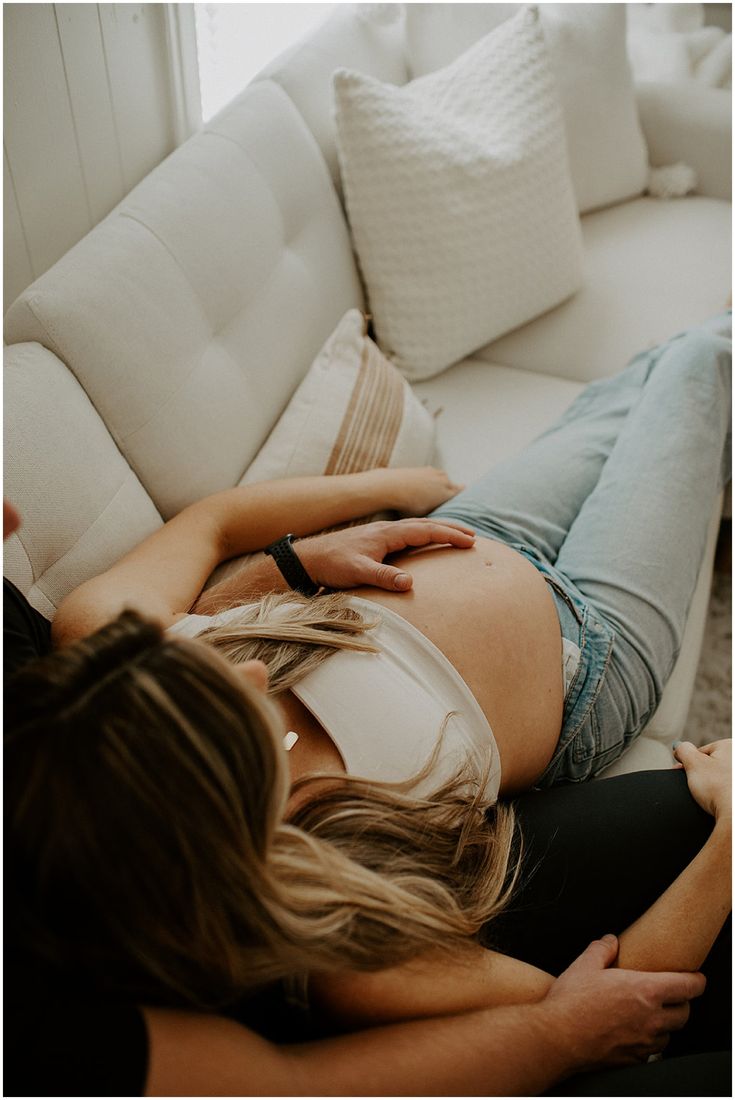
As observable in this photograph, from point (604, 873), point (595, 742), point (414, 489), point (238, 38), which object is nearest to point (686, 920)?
point (604, 873)

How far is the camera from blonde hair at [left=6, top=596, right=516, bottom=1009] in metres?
0.65

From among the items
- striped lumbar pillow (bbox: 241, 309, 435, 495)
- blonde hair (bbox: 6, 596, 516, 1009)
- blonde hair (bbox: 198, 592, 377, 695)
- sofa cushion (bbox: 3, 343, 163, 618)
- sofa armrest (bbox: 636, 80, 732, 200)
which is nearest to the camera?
blonde hair (bbox: 6, 596, 516, 1009)

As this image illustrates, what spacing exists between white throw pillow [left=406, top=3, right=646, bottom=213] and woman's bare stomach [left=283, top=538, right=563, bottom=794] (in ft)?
4.54

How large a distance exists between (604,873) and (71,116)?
4.54 feet

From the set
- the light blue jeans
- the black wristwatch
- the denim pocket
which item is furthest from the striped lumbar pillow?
the denim pocket

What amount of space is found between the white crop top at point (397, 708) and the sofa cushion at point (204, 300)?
0.38 m

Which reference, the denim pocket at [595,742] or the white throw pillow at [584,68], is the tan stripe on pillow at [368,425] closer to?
the denim pocket at [595,742]

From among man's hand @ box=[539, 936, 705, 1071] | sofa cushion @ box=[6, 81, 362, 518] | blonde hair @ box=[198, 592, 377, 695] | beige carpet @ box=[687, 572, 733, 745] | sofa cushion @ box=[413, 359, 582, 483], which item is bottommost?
beige carpet @ box=[687, 572, 733, 745]

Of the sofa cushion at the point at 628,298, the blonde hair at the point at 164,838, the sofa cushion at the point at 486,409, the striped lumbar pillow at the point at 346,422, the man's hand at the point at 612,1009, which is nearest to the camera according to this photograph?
the blonde hair at the point at 164,838

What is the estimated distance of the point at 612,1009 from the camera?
0.90 meters

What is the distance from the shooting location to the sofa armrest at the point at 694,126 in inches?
90.7

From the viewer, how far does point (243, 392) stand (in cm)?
147

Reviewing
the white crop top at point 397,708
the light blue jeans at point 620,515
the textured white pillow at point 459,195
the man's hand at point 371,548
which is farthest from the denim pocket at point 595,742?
the textured white pillow at point 459,195

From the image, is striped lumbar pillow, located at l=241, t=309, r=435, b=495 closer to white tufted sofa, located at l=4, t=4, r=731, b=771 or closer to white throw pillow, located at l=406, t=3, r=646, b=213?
white tufted sofa, located at l=4, t=4, r=731, b=771
